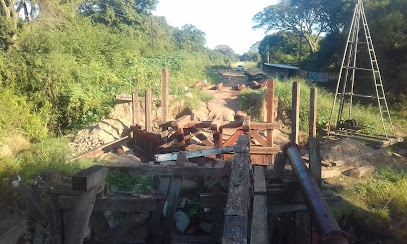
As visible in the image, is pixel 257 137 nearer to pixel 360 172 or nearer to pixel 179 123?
pixel 179 123

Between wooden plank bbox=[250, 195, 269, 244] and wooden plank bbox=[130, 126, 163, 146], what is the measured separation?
626 centimetres

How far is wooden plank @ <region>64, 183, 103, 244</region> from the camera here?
94.7 inches

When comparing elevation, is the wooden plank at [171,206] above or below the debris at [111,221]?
above

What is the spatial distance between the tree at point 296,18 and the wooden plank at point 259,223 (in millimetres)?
27419

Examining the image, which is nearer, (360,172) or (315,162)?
(315,162)

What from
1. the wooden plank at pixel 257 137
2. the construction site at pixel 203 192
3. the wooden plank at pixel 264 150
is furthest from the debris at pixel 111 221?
the wooden plank at pixel 257 137

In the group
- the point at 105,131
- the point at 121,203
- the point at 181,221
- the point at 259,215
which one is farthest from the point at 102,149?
the point at 259,215

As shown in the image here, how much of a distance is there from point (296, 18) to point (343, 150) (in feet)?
80.3

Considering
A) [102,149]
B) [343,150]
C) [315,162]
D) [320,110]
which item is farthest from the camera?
[320,110]

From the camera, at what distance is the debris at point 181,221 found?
14.6 feet

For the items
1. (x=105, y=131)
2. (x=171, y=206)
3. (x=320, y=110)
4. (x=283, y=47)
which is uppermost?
(x=283, y=47)

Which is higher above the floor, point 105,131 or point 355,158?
point 105,131

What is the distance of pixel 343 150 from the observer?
28.1ft

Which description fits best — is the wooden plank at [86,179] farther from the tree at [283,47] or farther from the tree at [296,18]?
the tree at [283,47]
